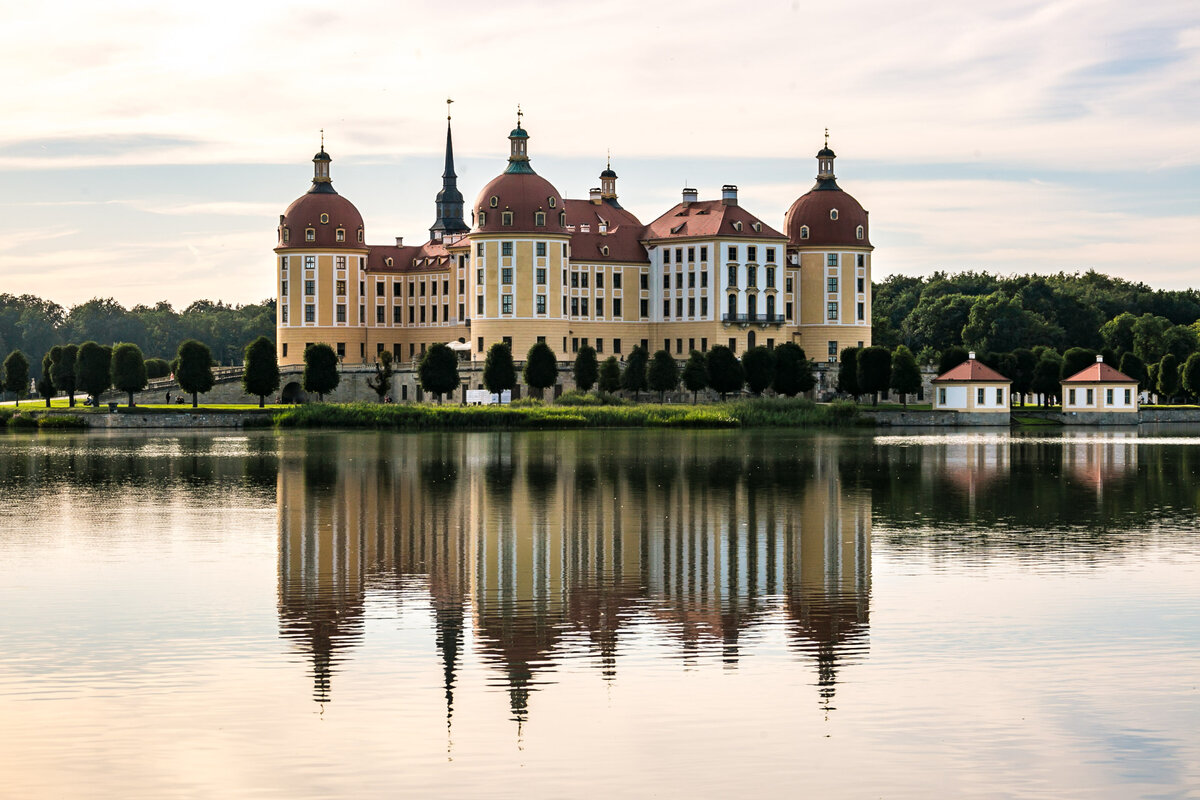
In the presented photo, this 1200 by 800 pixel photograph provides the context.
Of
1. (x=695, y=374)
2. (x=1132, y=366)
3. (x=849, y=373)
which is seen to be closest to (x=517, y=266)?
(x=695, y=374)

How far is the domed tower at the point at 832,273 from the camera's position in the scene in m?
110

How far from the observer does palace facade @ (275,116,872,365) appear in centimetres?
10406

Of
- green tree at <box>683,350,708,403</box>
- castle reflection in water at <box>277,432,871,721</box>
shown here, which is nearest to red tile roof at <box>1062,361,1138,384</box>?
green tree at <box>683,350,708,403</box>

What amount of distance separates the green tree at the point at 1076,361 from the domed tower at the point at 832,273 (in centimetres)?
1536

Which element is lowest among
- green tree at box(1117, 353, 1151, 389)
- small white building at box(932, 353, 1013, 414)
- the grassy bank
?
the grassy bank

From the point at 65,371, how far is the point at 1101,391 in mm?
56983

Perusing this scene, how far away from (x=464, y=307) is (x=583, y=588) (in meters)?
91.7

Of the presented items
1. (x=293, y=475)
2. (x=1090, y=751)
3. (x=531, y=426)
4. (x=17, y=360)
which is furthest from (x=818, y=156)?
(x=1090, y=751)

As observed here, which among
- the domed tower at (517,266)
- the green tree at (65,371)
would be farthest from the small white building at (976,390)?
the green tree at (65,371)

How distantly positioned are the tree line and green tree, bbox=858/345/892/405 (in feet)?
249

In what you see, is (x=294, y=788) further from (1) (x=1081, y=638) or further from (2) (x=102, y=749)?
(1) (x=1081, y=638)

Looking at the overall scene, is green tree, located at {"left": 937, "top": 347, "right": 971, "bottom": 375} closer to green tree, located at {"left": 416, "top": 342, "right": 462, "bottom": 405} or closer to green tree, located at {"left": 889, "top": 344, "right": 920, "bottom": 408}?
green tree, located at {"left": 889, "top": 344, "right": 920, "bottom": 408}

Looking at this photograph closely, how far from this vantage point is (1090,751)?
1276cm

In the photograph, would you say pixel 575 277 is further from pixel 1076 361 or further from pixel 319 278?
pixel 1076 361
